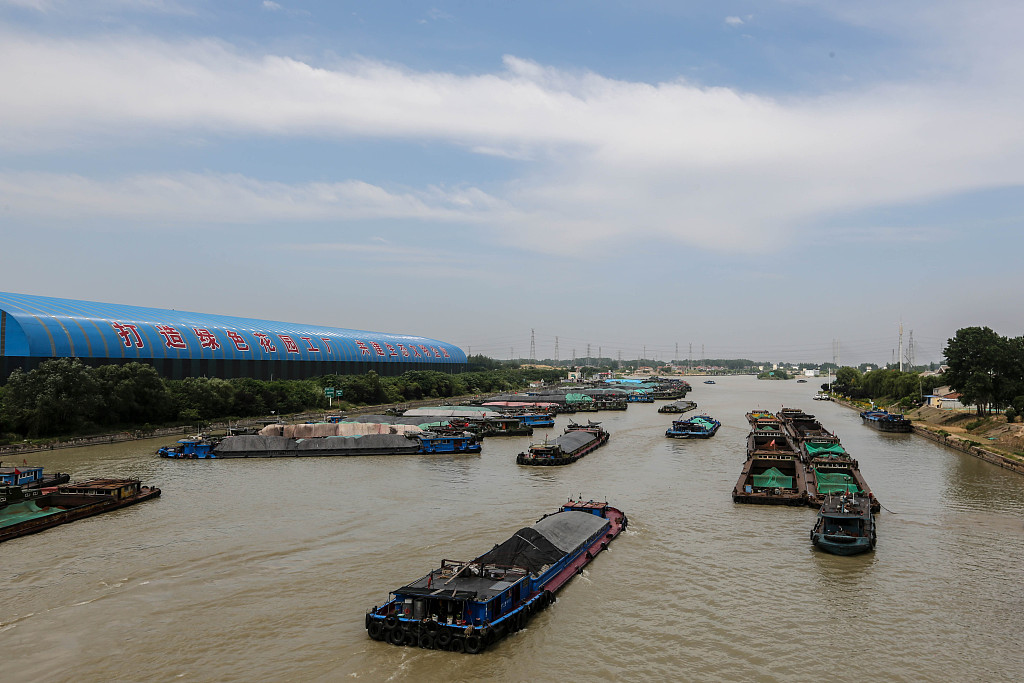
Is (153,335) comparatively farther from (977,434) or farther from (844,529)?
(977,434)

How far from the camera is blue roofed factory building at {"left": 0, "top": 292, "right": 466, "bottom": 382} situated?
56.0 metres

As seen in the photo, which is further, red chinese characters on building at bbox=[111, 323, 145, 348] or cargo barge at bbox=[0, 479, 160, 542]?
red chinese characters on building at bbox=[111, 323, 145, 348]

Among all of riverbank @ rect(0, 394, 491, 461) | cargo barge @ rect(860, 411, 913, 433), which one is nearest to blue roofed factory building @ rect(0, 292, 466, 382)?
riverbank @ rect(0, 394, 491, 461)

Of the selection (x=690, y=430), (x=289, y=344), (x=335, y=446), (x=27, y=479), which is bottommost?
(x=335, y=446)

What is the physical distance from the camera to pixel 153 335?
67375mm

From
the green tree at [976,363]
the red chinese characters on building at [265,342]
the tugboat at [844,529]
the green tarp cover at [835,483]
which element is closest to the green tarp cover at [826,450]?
the green tarp cover at [835,483]

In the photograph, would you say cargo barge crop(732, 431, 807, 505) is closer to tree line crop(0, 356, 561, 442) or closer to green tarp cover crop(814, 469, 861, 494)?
green tarp cover crop(814, 469, 861, 494)

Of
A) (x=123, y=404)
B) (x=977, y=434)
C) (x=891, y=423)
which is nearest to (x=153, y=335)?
(x=123, y=404)

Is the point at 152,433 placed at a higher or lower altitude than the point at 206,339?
lower

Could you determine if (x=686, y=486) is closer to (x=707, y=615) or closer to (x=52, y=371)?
(x=707, y=615)

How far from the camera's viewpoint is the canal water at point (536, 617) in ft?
50.2

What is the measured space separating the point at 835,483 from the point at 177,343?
6111 cm

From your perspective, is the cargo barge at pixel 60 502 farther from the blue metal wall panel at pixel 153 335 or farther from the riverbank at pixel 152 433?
the blue metal wall panel at pixel 153 335

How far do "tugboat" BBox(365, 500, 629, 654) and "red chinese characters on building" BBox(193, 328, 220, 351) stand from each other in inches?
2413
